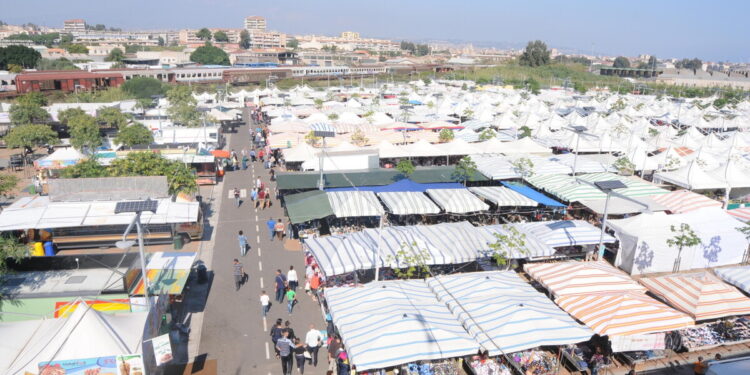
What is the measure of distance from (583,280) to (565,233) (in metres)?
3.13

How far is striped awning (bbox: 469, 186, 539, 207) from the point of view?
17.0 m

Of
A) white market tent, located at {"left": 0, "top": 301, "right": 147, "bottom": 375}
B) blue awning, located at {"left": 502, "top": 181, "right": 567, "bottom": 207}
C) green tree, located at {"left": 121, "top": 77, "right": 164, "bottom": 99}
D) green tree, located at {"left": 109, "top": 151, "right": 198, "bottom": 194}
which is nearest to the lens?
white market tent, located at {"left": 0, "top": 301, "right": 147, "bottom": 375}

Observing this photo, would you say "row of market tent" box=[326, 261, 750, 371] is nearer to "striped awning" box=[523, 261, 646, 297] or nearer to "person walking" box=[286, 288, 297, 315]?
"striped awning" box=[523, 261, 646, 297]

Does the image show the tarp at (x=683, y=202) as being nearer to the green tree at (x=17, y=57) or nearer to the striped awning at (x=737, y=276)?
the striped awning at (x=737, y=276)

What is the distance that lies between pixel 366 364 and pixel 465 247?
566 cm

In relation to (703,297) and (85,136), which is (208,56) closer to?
(85,136)

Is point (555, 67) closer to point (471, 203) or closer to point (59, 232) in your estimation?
point (471, 203)

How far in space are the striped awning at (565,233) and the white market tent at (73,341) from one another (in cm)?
1075

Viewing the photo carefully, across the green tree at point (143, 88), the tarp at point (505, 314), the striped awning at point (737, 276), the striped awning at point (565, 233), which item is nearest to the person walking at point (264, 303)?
the tarp at point (505, 314)

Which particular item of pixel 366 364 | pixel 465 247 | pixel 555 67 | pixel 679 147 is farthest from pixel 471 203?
pixel 555 67

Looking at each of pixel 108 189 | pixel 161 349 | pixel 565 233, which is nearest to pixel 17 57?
pixel 108 189

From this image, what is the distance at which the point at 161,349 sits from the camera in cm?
865

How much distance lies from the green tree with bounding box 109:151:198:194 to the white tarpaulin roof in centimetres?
101

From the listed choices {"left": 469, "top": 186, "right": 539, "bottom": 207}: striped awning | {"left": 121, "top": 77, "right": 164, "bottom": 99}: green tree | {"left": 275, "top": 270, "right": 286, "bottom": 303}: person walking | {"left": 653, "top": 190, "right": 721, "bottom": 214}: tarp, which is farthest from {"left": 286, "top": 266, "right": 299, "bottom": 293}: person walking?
{"left": 121, "top": 77, "right": 164, "bottom": 99}: green tree
